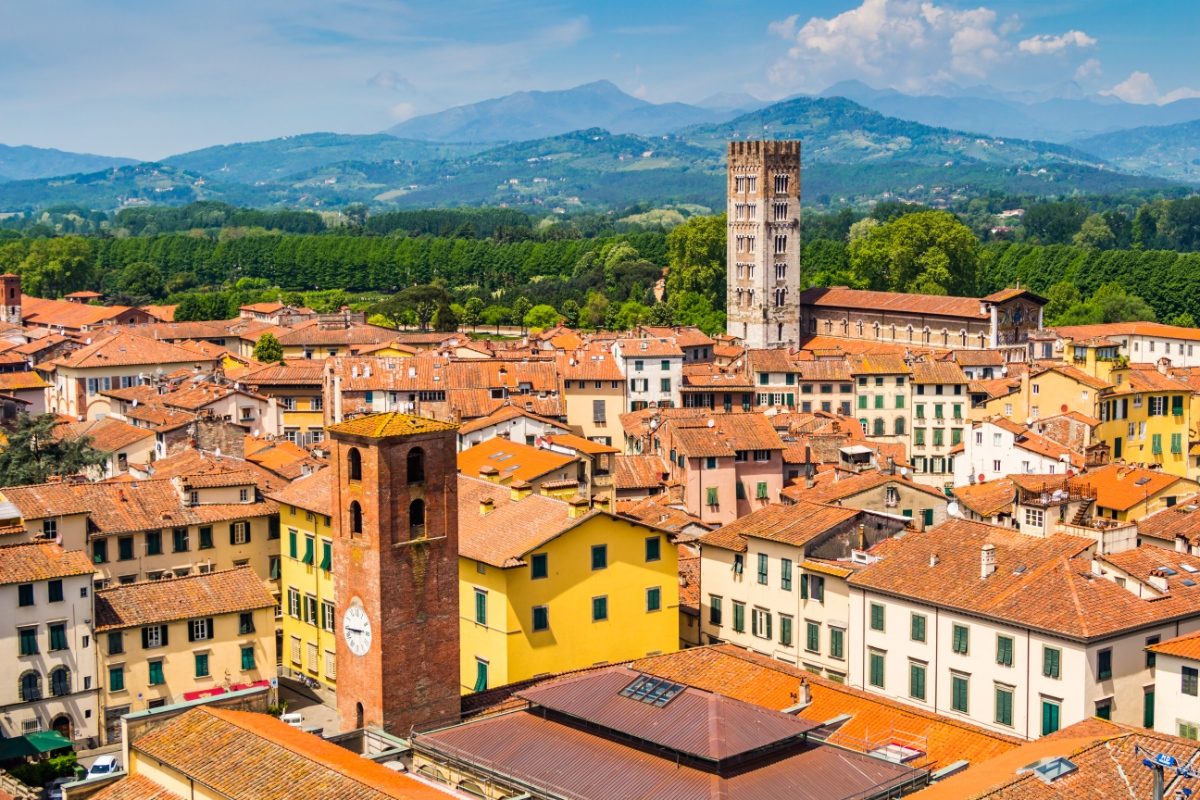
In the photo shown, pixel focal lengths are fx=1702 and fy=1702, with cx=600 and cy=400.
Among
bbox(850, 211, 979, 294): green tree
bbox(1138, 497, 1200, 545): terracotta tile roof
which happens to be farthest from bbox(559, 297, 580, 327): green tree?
bbox(1138, 497, 1200, 545): terracotta tile roof

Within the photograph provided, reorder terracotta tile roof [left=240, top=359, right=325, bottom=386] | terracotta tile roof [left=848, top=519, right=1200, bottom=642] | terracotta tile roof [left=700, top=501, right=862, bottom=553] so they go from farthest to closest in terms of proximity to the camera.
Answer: terracotta tile roof [left=240, top=359, right=325, bottom=386], terracotta tile roof [left=700, top=501, right=862, bottom=553], terracotta tile roof [left=848, top=519, right=1200, bottom=642]

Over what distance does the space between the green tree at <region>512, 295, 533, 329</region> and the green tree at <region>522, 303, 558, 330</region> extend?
1.25 m

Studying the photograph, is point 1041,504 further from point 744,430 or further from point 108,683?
point 108,683

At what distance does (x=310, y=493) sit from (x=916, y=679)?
18.8m

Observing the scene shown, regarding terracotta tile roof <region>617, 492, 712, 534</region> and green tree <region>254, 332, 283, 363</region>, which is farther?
green tree <region>254, 332, 283, 363</region>

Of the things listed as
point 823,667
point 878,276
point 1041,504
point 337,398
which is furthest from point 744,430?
point 878,276

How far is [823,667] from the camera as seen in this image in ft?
146

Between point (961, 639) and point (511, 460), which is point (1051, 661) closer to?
point (961, 639)

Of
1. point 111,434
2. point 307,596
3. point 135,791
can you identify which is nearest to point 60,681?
point 307,596

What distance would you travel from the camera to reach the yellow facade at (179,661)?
44906mm

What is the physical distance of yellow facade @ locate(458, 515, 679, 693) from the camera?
42.0m

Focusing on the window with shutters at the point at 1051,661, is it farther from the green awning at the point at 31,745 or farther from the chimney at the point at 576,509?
the green awning at the point at 31,745

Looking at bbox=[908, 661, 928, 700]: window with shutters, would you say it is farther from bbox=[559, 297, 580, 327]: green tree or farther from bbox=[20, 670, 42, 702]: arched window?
bbox=[559, 297, 580, 327]: green tree

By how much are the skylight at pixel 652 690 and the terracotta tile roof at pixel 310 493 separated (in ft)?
52.5
